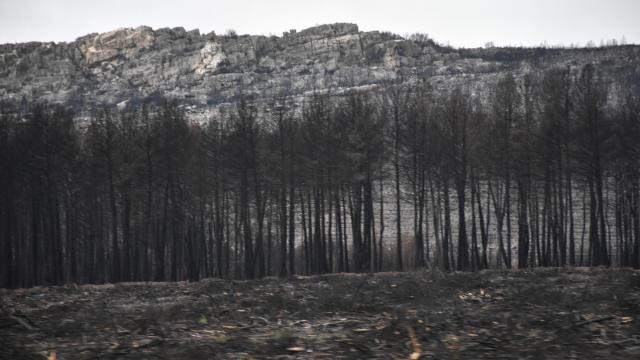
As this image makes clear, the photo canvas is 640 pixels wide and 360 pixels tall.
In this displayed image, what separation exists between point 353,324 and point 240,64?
12130 centimetres

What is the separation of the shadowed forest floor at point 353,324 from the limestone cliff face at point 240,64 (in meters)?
88.6

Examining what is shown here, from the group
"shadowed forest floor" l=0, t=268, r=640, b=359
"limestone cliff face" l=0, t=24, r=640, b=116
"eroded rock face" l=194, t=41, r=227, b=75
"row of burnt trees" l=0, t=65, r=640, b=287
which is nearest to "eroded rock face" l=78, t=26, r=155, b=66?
"limestone cliff face" l=0, t=24, r=640, b=116

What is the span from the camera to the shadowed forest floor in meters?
7.08

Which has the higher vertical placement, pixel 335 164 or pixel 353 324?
pixel 335 164

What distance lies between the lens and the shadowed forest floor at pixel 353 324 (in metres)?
7.08

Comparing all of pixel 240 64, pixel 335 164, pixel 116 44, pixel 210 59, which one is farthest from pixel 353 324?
pixel 116 44

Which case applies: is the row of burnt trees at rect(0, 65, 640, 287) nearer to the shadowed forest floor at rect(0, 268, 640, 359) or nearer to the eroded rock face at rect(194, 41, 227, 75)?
the shadowed forest floor at rect(0, 268, 640, 359)

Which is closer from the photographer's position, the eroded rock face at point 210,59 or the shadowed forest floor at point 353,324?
the shadowed forest floor at point 353,324

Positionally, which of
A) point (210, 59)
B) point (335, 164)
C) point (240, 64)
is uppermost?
point (210, 59)

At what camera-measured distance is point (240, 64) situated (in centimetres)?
12356

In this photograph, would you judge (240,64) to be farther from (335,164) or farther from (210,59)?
(335,164)

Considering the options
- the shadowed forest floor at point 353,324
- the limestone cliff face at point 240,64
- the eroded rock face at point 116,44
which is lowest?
the shadowed forest floor at point 353,324

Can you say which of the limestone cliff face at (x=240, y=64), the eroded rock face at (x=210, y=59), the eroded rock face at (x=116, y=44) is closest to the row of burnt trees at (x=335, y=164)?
the limestone cliff face at (x=240, y=64)

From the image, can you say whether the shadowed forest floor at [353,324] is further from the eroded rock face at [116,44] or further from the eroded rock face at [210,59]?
the eroded rock face at [116,44]
